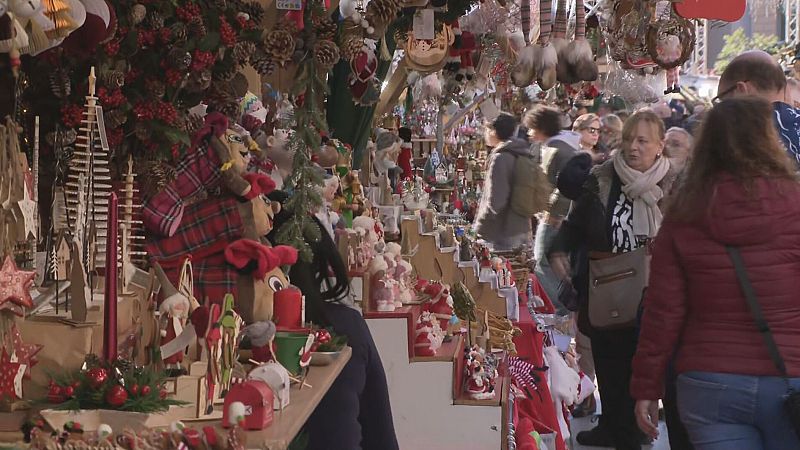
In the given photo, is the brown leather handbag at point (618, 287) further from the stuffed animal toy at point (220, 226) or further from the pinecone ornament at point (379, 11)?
the stuffed animal toy at point (220, 226)

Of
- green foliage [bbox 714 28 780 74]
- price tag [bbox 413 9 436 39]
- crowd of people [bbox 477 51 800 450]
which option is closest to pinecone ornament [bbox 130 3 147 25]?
price tag [bbox 413 9 436 39]

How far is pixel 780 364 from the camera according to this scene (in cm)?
263

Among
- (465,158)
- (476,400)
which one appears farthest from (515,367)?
(465,158)

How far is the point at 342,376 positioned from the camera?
256 centimetres

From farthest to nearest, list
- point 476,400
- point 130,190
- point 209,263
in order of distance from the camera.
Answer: point 476,400 → point 209,263 → point 130,190

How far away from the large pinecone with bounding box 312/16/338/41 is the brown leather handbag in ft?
6.47

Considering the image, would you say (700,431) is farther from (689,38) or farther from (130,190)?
(689,38)

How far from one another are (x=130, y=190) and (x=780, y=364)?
5.07 ft

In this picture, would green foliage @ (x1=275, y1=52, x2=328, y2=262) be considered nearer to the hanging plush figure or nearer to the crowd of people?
the crowd of people

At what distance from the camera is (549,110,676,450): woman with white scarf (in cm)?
431

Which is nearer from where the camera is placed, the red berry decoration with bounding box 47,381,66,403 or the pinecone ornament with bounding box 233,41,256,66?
the red berry decoration with bounding box 47,381,66,403

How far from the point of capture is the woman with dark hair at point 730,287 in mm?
2654

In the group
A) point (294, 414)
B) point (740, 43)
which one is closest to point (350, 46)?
point (294, 414)

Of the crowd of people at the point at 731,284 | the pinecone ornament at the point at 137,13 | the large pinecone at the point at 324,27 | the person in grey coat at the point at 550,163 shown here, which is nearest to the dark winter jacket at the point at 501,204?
the person in grey coat at the point at 550,163
